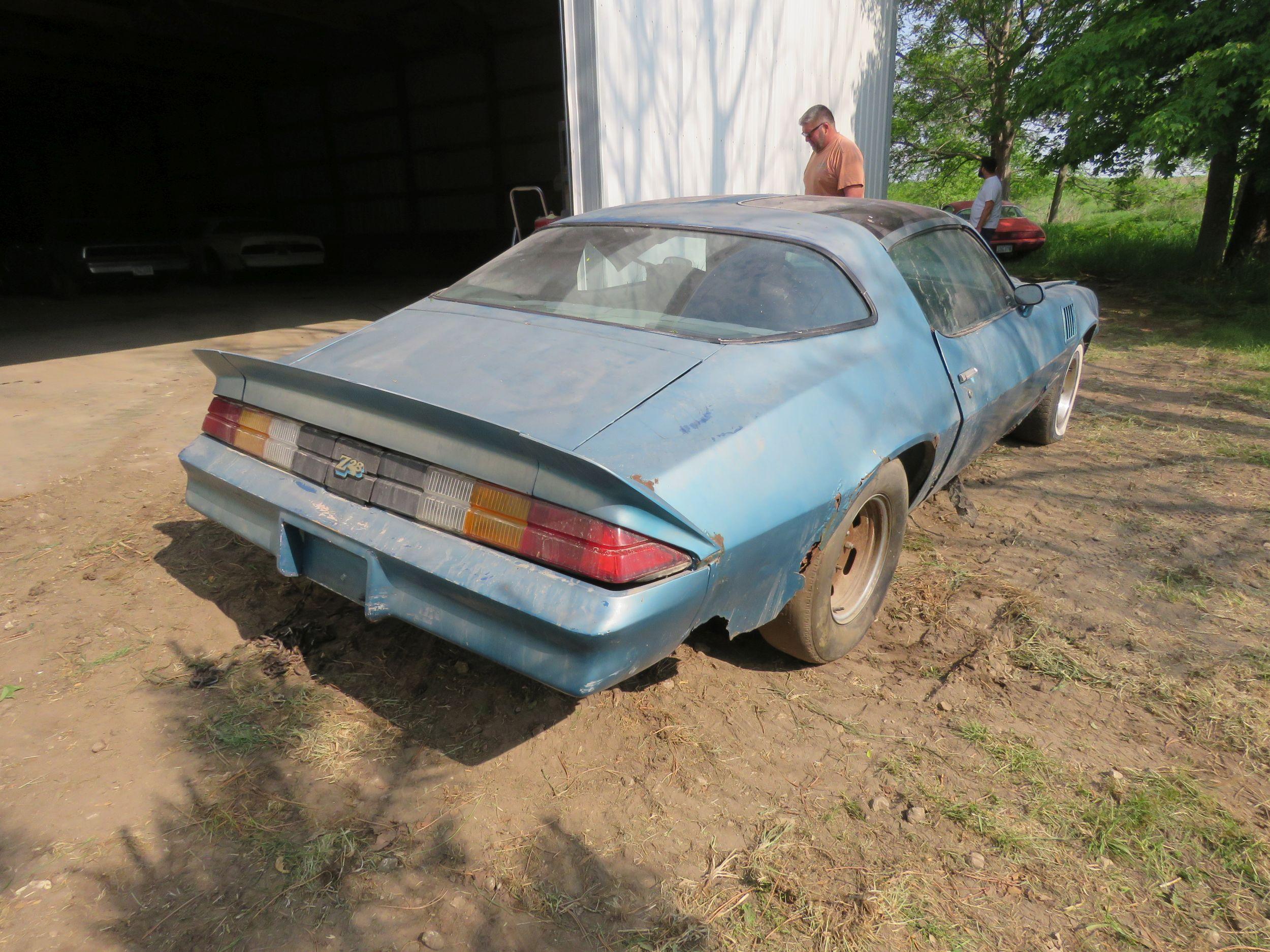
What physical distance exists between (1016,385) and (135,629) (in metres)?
3.71

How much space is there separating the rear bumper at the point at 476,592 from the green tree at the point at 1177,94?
9.38 meters

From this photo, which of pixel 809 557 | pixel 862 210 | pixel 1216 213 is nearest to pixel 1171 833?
pixel 809 557

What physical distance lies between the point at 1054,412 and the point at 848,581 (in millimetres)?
2838

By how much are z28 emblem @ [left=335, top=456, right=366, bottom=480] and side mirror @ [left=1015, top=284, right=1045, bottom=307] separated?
312 cm

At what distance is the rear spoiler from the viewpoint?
1792mm

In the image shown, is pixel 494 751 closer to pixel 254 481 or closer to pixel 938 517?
pixel 254 481

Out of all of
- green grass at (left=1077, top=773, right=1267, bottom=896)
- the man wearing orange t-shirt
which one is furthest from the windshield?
the man wearing orange t-shirt

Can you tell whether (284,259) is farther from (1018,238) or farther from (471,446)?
(1018,238)

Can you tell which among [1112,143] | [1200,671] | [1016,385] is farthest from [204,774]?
[1112,143]

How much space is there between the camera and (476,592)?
1883 mm

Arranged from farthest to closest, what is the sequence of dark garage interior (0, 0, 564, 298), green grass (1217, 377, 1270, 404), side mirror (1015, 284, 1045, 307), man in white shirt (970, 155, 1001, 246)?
dark garage interior (0, 0, 564, 298) → man in white shirt (970, 155, 1001, 246) → green grass (1217, 377, 1270, 404) → side mirror (1015, 284, 1045, 307)

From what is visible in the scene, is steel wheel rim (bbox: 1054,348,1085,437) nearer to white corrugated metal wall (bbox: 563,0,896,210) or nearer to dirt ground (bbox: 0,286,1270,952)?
dirt ground (bbox: 0,286,1270,952)

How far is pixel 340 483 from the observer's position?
2.23 m

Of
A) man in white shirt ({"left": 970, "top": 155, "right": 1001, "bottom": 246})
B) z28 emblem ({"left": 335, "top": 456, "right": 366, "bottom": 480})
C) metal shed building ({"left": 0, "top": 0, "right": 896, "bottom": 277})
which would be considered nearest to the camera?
z28 emblem ({"left": 335, "top": 456, "right": 366, "bottom": 480})
